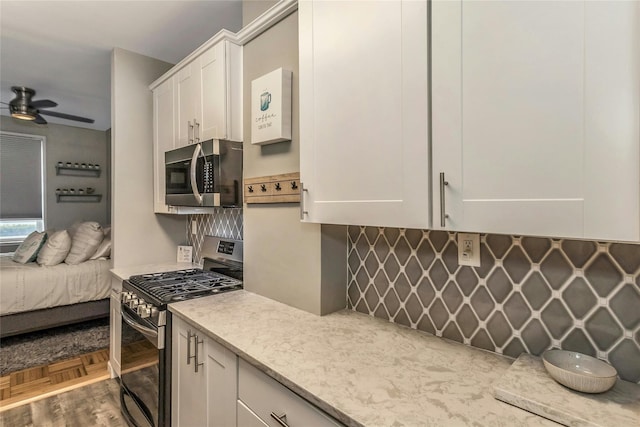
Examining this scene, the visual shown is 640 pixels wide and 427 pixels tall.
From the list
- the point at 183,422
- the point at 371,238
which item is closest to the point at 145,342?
the point at 183,422

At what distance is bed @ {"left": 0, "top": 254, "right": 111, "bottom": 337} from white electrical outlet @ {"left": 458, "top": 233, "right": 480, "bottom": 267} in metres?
3.86

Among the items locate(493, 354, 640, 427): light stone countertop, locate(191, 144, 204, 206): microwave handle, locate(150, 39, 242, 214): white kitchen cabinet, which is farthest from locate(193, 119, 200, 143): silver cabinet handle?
locate(493, 354, 640, 427): light stone countertop

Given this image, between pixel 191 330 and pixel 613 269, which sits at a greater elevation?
pixel 613 269

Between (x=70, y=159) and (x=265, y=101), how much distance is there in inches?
206

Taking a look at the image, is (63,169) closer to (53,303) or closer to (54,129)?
(54,129)

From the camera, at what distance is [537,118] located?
79 cm

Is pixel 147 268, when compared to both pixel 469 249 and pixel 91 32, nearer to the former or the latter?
pixel 91 32

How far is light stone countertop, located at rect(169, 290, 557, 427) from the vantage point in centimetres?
82

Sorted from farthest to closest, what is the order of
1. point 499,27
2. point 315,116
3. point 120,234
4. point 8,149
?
1. point 8,149
2. point 120,234
3. point 315,116
4. point 499,27

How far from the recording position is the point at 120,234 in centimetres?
275

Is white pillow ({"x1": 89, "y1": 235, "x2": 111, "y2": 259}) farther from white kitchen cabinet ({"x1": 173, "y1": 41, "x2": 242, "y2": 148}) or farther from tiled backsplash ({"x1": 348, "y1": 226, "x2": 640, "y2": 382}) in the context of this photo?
tiled backsplash ({"x1": 348, "y1": 226, "x2": 640, "y2": 382})

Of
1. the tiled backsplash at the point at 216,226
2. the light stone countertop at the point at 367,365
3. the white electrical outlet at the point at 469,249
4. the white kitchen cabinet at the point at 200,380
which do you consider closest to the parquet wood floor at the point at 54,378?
the white kitchen cabinet at the point at 200,380

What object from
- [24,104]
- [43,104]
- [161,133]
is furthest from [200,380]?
[24,104]

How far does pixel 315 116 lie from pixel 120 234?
2235mm
